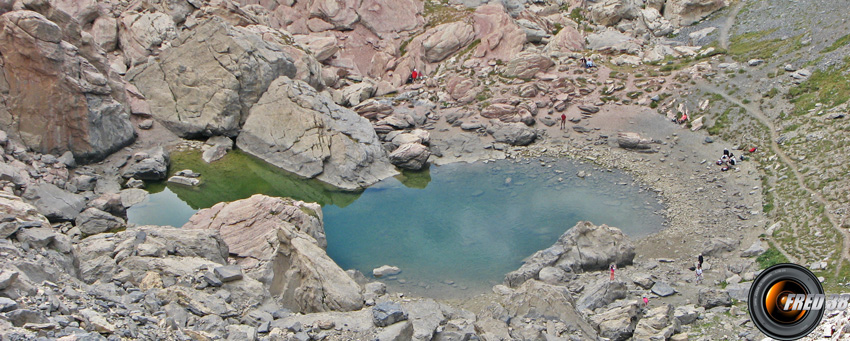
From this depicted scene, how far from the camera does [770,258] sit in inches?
1444

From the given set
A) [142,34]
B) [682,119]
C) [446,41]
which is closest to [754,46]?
[682,119]

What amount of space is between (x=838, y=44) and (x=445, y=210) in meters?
44.8

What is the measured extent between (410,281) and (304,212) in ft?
31.7

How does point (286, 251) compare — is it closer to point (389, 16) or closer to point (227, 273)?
point (227, 273)

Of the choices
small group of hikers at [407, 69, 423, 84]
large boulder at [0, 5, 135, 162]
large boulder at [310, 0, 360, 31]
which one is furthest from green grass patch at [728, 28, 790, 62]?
large boulder at [0, 5, 135, 162]

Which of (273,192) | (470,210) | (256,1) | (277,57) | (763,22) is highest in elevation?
(763,22)

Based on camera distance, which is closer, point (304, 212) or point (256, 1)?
point (304, 212)

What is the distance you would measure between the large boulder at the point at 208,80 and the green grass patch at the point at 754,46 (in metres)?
53.7

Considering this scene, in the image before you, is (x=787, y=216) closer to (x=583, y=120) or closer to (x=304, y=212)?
(x=583, y=120)

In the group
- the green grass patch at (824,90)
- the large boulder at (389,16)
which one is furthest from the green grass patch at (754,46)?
the large boulder at (389,16)

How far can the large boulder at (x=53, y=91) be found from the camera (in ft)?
152

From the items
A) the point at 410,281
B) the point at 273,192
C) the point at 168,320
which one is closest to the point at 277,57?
the point at 273,192

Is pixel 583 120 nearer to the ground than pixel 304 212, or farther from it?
farther from it

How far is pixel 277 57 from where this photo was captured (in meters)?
60.8
